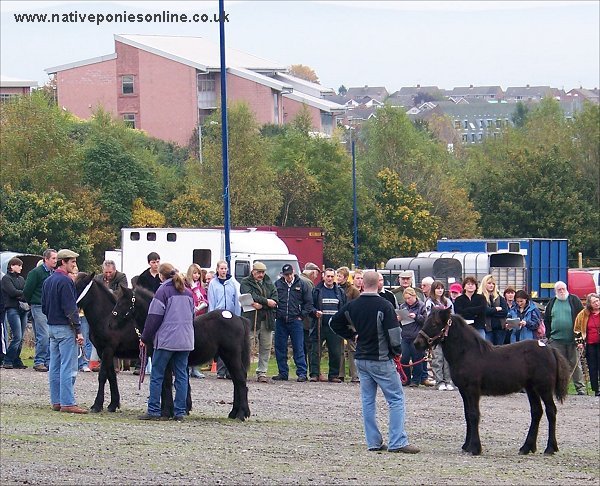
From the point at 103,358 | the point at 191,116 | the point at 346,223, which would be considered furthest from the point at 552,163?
the point at 103,358

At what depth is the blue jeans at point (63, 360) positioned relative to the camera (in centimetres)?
1823

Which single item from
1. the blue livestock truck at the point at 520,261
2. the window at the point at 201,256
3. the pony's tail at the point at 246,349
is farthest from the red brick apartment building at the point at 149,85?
the pony's tail at the point at 246,349

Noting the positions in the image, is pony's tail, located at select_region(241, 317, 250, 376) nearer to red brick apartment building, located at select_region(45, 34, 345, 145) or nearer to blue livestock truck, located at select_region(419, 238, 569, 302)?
blue livestock truck, located at select_region(419, 238, 569, 302)

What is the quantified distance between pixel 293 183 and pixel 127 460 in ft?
191

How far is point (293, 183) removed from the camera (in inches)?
2835

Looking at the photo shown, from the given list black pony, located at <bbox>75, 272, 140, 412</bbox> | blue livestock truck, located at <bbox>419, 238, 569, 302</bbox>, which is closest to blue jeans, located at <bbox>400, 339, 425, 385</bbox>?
black pony, located at <bbox>75, 272, 140, 412</bbox>

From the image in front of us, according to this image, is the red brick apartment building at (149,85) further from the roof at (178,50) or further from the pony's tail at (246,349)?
the pony's tail at (246,349)

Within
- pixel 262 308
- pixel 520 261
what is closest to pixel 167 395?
pixel 262 308

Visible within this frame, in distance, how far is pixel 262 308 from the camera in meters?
24.8

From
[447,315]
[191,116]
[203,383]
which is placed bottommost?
[203,383]

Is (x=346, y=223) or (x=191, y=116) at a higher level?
(x=191, y=116)

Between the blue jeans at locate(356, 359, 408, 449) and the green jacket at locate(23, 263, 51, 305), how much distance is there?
9.97 meters

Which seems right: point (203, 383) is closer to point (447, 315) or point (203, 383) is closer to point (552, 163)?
point (447, 315)

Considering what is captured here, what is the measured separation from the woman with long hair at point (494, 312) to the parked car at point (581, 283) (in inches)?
991
